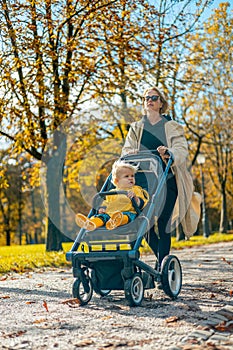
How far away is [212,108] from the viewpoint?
2556 centimetres

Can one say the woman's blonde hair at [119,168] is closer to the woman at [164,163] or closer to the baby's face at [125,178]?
the baby's face at [125,178]

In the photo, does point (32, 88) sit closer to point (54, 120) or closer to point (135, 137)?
point (54, 120)

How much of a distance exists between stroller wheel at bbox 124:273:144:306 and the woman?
97 cm

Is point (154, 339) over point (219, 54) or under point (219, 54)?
under

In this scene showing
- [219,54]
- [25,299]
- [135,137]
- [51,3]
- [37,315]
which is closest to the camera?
[37,315]

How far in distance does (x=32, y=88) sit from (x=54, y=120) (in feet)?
3.61

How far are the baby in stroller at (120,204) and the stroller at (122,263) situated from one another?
0.22ft

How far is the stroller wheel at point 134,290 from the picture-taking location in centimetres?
506

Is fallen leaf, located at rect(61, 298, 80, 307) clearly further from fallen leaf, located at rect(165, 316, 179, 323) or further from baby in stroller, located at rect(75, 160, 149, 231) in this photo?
fallen leaf, located at rect(165, 316, 179, 323)

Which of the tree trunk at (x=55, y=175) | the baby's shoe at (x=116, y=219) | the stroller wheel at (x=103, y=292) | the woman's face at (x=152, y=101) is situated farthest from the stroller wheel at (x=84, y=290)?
the tree trunk at (x=55, y=175)

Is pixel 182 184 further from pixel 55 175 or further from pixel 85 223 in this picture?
pixel 55 175

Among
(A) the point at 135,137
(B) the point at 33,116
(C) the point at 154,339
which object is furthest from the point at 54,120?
(C) the point at 154,339

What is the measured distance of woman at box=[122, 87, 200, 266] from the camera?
20.5ft

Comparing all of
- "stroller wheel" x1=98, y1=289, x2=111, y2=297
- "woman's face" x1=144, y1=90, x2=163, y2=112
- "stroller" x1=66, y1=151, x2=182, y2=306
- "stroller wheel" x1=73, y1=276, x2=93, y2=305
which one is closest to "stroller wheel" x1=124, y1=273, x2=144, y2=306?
"stroller" x1=66, y1=151, x2=182, y2=306
